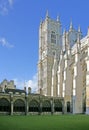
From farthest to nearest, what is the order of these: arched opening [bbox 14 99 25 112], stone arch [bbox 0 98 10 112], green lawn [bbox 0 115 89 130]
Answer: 1. arched opening [bbox 14 99 25 112]
2. stone arch [bbox 0 98 10 112]
3. green lawn [bbox 0 115 89 130]

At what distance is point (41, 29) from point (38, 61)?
10637mm

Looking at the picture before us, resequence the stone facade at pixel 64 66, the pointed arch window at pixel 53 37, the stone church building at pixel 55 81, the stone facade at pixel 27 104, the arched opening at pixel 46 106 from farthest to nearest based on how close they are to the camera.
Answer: the pointed arch window at pixel 53 37
the arched opening at pixel 46 106
the stone facade at pixel 64 66
the stone church building at pixel 55 81
the stone facade at pixel 27 104

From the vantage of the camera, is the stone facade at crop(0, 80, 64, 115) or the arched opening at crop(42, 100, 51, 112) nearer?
the stone facade at crop(0, 80, 64, 115)

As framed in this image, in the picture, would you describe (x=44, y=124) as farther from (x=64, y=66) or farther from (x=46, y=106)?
(x=64, y=66)

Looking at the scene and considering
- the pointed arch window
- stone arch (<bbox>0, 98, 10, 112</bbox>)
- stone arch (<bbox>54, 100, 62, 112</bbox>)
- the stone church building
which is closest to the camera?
stone arch (<bbox>0, 98, 10, 112</bbox>)

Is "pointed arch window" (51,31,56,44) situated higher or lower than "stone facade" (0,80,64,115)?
higher

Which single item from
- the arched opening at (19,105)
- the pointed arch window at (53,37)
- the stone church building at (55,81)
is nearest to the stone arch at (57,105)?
the stone church building at (55,81)

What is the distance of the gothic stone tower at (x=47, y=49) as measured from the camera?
8069cm

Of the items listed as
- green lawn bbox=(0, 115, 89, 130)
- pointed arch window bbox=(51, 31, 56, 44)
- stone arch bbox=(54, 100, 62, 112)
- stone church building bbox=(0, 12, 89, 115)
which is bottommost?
green lawn bbox=(0, 115, 89, 130)

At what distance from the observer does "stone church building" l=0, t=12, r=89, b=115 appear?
58.0 meters

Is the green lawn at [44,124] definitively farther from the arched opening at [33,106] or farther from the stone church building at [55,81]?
the arched opening at [33,106]

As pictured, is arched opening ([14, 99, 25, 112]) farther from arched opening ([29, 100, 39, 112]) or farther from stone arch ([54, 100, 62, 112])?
stone arch ([54, 100, 62, 112])

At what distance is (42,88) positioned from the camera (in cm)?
8256

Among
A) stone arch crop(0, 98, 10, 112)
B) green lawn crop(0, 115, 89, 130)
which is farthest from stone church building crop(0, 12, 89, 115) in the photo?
green lawn crop(0, 115, 89, 130)
